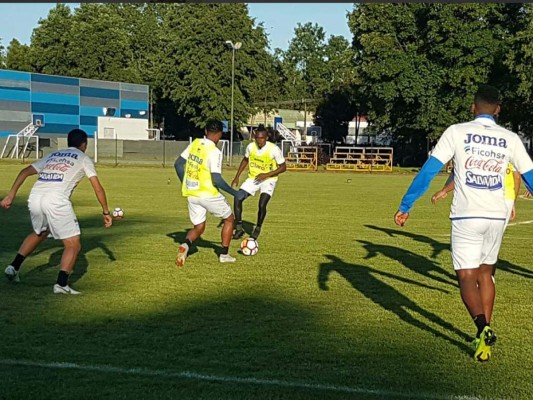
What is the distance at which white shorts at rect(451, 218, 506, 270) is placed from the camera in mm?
6371

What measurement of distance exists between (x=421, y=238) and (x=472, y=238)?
8.53 metres

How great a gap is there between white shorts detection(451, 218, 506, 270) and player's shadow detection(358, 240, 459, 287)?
140 inches

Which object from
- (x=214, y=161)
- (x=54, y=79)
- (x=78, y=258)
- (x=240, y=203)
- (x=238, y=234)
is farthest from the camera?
(x=54, y=79)

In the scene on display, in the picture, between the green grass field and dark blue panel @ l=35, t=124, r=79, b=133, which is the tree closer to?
dark blue panel @ l=35, t=124, r=79, b=133

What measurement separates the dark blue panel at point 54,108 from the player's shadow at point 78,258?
5150 centimetres

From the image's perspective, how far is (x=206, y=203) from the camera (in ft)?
34.9

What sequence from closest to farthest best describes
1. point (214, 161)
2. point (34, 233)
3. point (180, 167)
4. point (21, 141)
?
point (34, 233)
point (214, 161)
point (180, 167)
point (21, 141)

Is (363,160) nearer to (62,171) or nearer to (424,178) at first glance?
(62,171)

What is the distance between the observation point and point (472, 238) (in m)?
6.39

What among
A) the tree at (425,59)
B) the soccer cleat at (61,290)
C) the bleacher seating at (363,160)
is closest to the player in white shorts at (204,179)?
the soccer cleat at (61,290)

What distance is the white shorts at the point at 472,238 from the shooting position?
20.9ft

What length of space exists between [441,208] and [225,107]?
174 ft

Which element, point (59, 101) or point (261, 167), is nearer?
point (261, 167)

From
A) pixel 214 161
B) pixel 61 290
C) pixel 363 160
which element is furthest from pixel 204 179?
pixel 363 160
